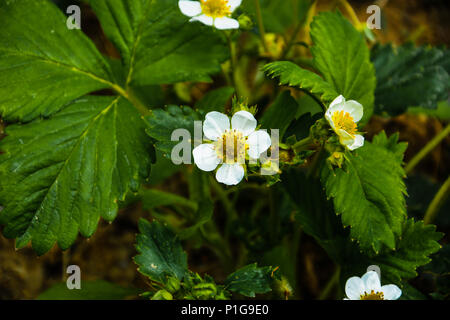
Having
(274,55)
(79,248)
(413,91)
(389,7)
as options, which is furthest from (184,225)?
(389,7)

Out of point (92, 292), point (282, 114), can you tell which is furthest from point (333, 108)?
point (92, 292)

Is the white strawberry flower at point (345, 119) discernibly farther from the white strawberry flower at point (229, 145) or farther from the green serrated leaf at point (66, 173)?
the green serrated leaf at point (66, 173)

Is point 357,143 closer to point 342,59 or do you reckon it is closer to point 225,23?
point 342,59

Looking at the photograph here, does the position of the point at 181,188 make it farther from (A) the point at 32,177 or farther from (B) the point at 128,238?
(A) the point at 32,177

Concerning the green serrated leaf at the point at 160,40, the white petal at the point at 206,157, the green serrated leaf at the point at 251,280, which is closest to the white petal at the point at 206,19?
the green serrated leaf at the point at 160,40

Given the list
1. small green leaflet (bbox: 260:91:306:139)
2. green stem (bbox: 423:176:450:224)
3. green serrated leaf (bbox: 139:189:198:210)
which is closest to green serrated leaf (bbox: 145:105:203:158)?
small green leaflet (bbox: 260:91:306:139)
